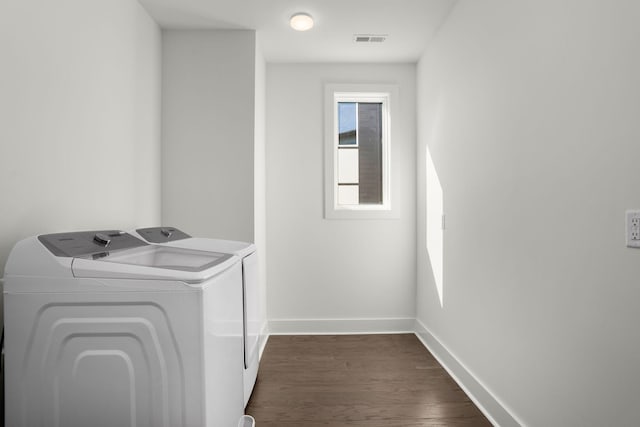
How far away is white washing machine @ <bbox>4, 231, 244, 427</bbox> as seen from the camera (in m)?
1.12

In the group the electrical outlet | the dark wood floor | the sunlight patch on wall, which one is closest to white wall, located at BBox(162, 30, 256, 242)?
the dark wood floor

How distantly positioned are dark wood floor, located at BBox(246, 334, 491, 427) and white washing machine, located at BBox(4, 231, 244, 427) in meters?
1.00

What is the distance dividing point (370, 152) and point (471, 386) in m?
2.14

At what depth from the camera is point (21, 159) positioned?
4.64 feet

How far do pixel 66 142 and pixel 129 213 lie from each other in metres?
0.67

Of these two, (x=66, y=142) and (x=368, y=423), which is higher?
(x=66, y=142)

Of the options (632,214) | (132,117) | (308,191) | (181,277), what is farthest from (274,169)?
(632,214)

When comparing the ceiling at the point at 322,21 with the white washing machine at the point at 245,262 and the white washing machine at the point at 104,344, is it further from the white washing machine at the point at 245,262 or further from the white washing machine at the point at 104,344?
the white washing machine at the point at 104,344

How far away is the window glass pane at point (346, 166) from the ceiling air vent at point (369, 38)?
3.16 ft

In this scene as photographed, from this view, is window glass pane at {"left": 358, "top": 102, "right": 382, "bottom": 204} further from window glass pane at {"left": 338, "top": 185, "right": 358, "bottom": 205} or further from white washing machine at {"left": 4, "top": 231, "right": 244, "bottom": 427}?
white washing machine at {"left": 4, "top": 231, "right": 244, "bottom": 427}

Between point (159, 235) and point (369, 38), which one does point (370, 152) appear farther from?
point (159, 235)

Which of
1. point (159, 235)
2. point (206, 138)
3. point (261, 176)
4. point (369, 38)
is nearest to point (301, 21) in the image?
point (369, 38)

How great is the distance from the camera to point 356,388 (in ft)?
7.63

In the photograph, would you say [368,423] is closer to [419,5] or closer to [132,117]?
[132,117]
